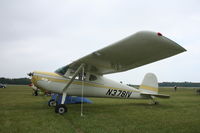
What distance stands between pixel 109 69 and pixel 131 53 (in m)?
2.46

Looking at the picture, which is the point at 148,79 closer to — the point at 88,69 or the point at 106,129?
the point at 88,69

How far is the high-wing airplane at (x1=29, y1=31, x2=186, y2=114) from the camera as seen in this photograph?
5324mm

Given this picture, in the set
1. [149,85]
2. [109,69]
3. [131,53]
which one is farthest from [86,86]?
[149,85]

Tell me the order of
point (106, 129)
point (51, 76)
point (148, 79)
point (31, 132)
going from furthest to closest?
point (148, 79)
point (51, 76)
point (106, 129)
point (31, 132)

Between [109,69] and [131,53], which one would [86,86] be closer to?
[109,69]

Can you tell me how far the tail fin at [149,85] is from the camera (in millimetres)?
11023

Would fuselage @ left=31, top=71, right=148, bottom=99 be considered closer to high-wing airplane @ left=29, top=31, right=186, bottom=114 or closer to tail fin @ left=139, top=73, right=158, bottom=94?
high-wing airplane @ left=29, top=31, right=186, bottom=114

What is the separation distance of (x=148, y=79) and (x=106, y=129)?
24.7 ft

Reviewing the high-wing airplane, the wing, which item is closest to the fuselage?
the high-wing airplane

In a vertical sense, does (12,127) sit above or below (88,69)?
below

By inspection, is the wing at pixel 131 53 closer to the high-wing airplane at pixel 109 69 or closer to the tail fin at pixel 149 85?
the high-wing airplane at pixel 109 69

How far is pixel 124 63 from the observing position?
7.39 meters

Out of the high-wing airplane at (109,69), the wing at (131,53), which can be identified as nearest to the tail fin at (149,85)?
the high-wing airplane at (109,69)

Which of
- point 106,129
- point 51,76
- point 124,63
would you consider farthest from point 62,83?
point 106,129
